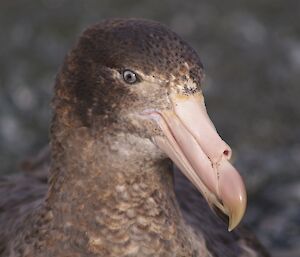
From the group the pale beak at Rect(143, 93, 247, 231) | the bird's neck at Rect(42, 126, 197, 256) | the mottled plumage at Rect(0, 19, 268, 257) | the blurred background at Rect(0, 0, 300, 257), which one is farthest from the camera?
the blurred background at Rect(0, 0, 300, 257)

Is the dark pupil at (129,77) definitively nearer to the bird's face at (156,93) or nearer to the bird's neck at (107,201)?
the bird's face at (156,93)

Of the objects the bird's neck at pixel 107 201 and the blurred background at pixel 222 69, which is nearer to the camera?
the bird's neck at pixel 107 201

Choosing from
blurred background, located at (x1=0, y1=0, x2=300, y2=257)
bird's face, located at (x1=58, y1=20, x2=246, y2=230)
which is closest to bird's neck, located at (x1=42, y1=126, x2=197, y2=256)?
bird's face, located at (x1=58, y1=20, x2=246, y2=230)

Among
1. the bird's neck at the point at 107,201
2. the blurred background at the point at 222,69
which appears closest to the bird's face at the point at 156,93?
the bird's neck at the point at 107,201

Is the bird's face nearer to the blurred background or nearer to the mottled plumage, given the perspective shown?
the mottled plumage

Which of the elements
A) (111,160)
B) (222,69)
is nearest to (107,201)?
(111,160)

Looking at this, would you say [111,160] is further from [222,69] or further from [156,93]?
[222,69]

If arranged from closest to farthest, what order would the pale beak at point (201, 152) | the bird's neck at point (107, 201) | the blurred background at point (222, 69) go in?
the pale beak at point (201, 152)
the bird's neck at point (107, 201)
the blurred background at point (222, 69)

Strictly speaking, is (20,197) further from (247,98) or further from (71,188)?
(247,98)
